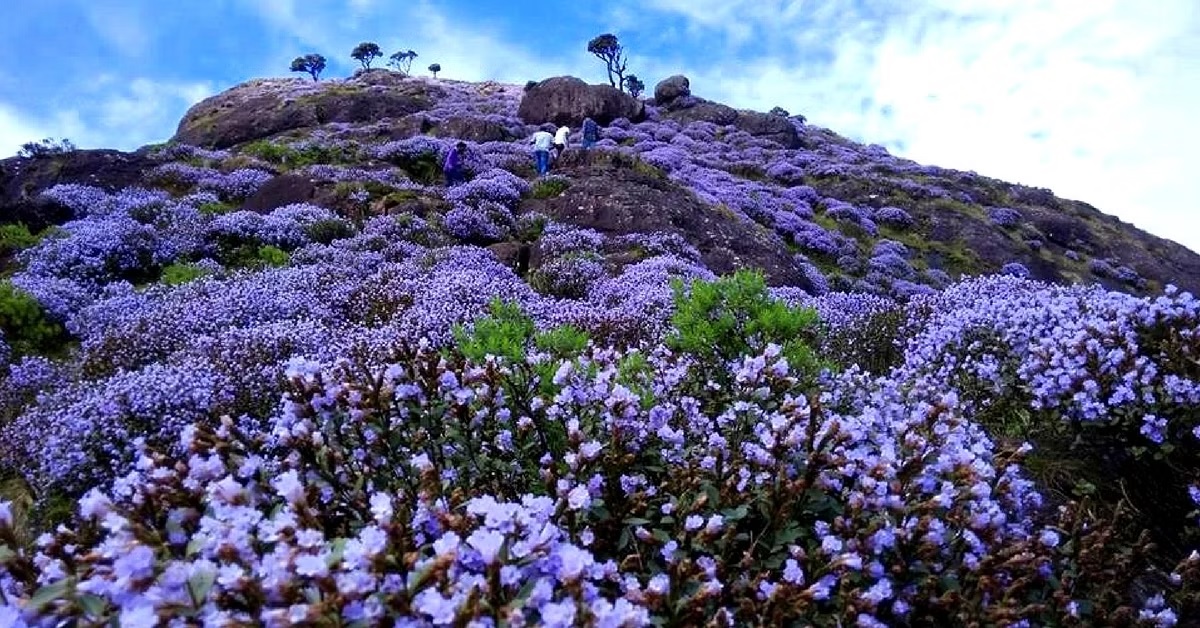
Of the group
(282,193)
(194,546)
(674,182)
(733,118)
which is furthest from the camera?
(733,118)

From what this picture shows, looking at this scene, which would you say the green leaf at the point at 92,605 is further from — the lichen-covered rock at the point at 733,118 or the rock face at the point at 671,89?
the rock face at the point at 671,89

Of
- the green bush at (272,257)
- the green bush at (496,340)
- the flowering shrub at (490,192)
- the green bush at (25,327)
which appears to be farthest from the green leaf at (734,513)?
the flowering shrub at (490,192)

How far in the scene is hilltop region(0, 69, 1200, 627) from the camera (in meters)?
2.16

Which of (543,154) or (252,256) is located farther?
(543,154)

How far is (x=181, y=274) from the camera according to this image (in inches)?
496

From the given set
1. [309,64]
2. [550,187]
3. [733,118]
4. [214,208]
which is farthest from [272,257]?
[309,64]

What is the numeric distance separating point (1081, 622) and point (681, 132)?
126 feet

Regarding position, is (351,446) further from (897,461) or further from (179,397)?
(179,397)

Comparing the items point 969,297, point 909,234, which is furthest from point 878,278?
point 969,297

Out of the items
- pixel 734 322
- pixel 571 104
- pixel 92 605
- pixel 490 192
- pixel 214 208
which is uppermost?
pixel 571 104

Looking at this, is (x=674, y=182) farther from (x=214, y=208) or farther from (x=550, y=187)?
(x=214, y=208)

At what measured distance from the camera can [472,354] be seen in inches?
200

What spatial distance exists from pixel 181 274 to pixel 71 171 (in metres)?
13.3

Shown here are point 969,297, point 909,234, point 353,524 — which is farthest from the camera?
point 909,234
